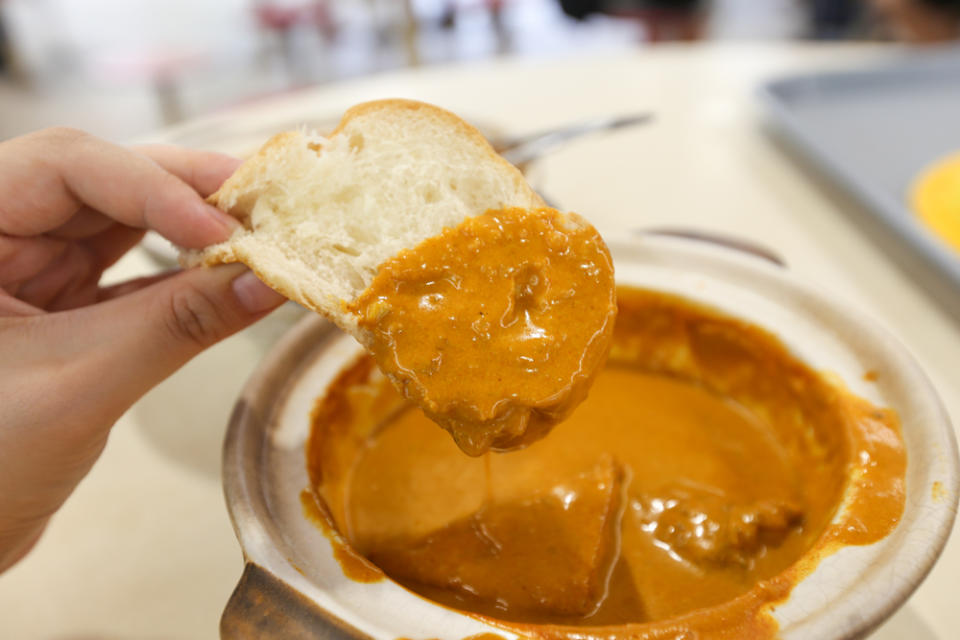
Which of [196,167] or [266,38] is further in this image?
[266,38]

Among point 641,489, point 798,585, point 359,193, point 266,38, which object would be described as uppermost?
point 359,193

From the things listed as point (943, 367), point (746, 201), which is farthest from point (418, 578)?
point (746, 201)

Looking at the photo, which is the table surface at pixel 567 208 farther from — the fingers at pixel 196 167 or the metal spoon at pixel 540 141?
the fingers at pixel 196 167

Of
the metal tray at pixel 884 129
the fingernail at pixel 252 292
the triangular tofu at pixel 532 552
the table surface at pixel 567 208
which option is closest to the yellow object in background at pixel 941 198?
the metal tray at pixel 884 129

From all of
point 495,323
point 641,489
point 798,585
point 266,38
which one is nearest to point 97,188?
point 495,323

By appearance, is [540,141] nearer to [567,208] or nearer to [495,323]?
[567,208]

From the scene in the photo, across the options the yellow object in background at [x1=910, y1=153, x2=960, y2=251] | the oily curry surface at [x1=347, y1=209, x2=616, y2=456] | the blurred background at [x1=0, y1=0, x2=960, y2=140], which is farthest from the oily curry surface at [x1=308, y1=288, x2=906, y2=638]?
the blurred background at [x1=0, y1=0, x2=960, y2=140]

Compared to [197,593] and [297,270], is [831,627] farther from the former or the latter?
[197,593]
